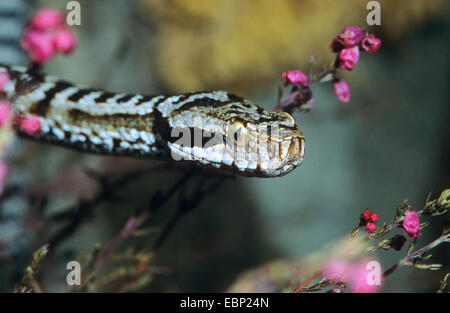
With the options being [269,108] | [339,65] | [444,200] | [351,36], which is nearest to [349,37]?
[351,36]

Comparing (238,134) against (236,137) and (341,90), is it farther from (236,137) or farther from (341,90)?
(341,90)

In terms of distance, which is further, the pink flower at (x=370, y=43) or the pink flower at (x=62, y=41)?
the pink flower at (x=62, y=41)

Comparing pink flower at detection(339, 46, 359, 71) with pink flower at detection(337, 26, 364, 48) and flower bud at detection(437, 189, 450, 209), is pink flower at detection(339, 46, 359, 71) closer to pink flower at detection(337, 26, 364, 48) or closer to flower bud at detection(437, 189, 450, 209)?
pink flower at detection(337, 26, 364, 48)

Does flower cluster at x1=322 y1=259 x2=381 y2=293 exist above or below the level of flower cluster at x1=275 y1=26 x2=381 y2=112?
below

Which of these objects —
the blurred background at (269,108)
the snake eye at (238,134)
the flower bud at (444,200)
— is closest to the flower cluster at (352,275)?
the flower bud at (444,200)

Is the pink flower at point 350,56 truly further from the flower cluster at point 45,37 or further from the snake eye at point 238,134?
the flower cluster at point 45,37

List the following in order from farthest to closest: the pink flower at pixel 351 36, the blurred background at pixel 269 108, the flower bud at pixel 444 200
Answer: the blurred background at pixel 269 108 → the pink flower at pixel 351 36 → the flower bud at pixel 444 200

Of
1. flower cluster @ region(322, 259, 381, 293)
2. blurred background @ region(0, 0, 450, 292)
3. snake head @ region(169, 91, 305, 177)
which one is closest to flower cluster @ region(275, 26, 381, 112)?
snake head @ region(169, 91, 305, 177)
